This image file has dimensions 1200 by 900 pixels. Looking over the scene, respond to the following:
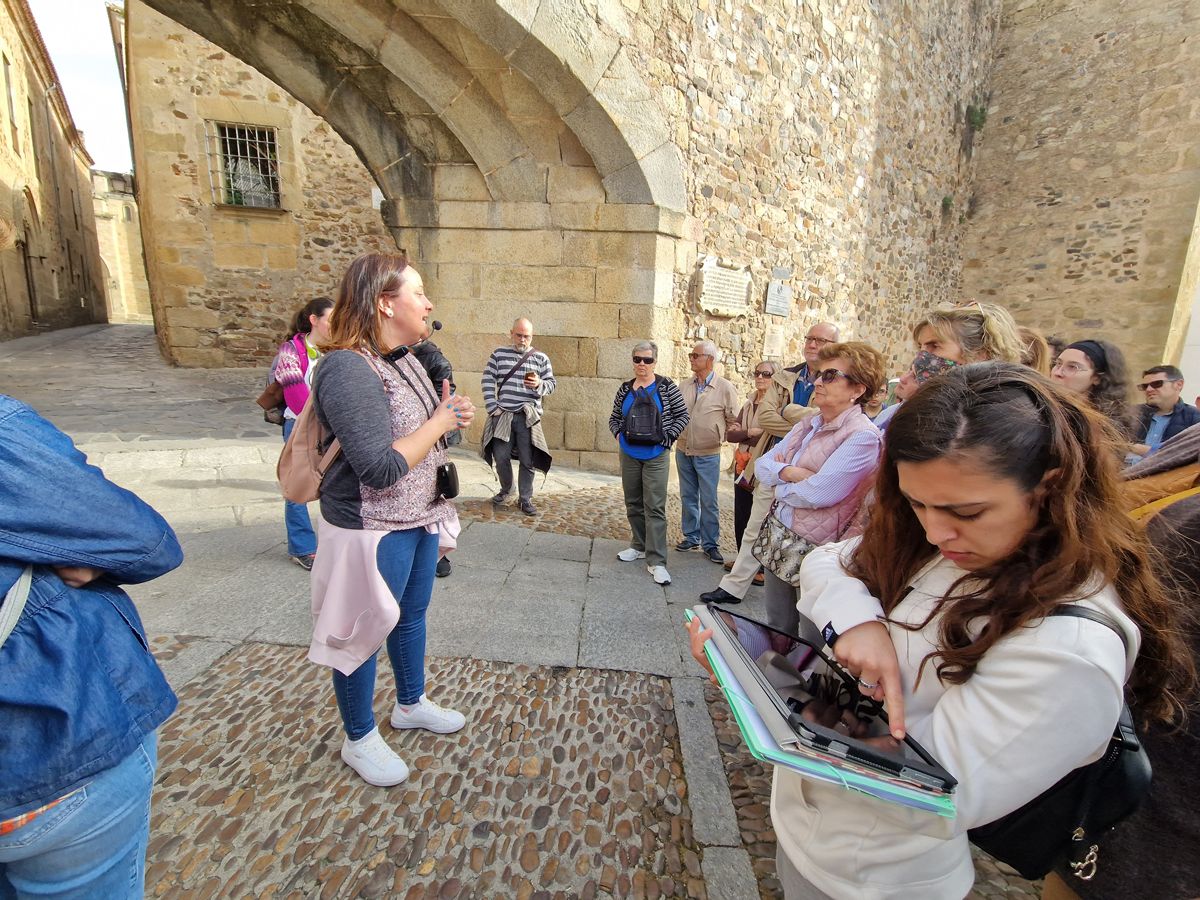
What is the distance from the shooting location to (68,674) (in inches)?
35.7

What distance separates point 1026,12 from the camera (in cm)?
1180

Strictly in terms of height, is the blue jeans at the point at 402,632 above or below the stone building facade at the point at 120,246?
below

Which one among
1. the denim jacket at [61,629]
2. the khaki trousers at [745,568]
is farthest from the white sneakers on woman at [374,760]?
the khaki trousers at [745,568]

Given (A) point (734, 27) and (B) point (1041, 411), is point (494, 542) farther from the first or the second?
(A) point (734, 27)

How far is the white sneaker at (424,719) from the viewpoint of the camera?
7.09 feet

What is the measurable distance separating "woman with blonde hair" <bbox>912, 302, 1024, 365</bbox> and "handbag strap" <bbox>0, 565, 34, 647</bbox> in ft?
9.17

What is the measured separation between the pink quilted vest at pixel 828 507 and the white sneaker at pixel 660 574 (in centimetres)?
133

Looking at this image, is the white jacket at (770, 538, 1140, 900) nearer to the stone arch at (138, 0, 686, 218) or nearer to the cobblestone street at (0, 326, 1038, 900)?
the cobblestone street at (0, 326, 1038, 900)

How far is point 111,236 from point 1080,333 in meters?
41.6

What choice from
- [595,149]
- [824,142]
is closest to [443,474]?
[595,149]

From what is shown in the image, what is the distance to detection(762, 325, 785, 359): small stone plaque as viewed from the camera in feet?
25.4

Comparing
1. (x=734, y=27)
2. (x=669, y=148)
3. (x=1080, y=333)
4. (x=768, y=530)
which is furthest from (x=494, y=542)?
(x=1080, y=333)

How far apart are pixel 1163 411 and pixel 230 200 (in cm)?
1413

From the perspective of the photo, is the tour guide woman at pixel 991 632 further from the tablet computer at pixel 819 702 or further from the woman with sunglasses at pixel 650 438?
the woman with sunglasses at pixel 650 438
